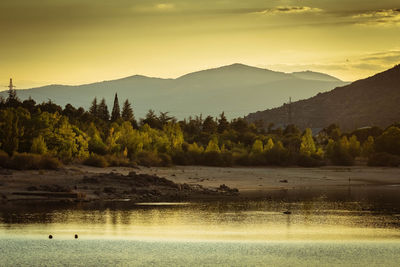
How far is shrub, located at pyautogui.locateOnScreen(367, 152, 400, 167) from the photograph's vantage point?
358ft

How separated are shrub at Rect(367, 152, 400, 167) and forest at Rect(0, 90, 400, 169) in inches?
6.2

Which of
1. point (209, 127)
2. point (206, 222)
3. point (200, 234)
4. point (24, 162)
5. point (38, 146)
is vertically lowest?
point (200, 234)

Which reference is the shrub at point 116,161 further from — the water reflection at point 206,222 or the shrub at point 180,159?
the water reflection at point 206,222

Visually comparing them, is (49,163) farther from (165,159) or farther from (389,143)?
(389,143)

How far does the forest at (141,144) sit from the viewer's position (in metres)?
69.8

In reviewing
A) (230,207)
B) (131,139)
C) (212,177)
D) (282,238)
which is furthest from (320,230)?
(131,139)

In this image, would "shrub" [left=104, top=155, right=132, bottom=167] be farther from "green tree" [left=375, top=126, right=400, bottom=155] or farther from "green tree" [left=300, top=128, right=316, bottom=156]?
"green tree" [left=375, top=126, right=400, bottom=155]

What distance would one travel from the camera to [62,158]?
236ft

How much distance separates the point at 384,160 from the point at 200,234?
78573mm

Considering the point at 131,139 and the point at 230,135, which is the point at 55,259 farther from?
the point at 230,135

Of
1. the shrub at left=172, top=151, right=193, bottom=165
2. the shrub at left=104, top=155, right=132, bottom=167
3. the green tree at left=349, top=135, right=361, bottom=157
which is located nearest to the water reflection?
the shrub at left=104, top=155, right=132, bottom=167

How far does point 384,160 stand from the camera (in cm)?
11000

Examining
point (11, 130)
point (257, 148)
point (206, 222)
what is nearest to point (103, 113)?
point (257, 148)

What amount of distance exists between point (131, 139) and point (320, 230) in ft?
179
